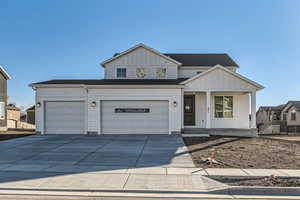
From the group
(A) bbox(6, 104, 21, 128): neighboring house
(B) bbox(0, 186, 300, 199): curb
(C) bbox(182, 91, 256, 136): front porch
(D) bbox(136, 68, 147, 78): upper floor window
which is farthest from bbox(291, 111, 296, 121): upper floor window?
(A) bbox(6, 104, 21, 128): neighboring house

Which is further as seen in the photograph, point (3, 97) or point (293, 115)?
point (293, 115)

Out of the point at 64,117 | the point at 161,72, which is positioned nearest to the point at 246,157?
the point at 161,72

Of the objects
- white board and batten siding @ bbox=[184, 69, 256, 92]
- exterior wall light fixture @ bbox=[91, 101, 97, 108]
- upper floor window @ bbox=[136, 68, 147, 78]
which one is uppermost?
upper floor window @ bbox=[136, 68, 147, 78]

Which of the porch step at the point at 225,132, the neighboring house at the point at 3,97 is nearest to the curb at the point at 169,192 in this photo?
the porch step at the point at 225,132

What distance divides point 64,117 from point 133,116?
494cm

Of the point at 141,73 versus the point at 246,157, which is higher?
the point at 141,73

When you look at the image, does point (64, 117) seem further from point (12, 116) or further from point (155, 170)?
point (12, 116)

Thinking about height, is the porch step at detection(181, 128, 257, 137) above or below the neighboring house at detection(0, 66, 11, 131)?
below

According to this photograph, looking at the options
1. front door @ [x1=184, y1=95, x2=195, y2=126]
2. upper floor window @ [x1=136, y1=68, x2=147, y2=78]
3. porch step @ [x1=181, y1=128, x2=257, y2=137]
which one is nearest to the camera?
porch step @ [x1=181, y1=128, x2=257, y2=137]

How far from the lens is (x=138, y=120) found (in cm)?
1560

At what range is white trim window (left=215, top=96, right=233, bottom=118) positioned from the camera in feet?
55.7

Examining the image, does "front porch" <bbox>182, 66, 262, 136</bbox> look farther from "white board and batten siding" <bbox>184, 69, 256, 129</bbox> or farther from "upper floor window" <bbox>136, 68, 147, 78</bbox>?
"upper floor window" <bbox>136, 68, 147, 78</bbox>

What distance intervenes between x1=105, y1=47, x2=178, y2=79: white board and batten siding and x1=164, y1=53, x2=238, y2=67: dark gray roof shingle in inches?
79.3

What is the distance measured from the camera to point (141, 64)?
1873 centimetres
